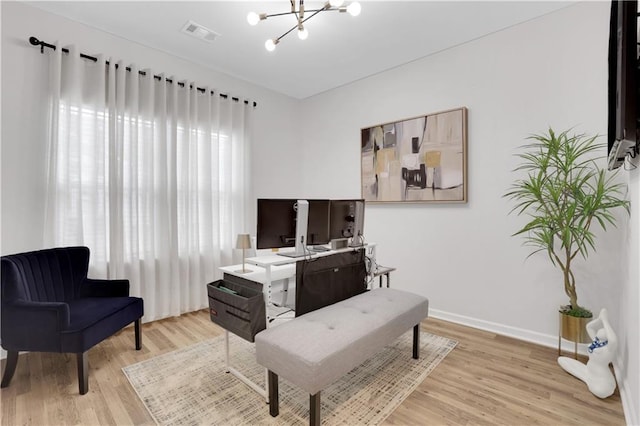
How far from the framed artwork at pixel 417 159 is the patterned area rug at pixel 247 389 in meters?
1.63

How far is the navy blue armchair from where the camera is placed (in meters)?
1.97

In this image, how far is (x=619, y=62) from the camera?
1.30 m

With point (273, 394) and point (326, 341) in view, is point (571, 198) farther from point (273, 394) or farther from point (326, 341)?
point (273, 394)

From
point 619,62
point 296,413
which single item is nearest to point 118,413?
point 296,413

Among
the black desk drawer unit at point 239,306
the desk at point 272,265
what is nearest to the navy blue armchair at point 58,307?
the black desk drawer unit at point 239,306

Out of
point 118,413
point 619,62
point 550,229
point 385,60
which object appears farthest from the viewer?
point 385,60

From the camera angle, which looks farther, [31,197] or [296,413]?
[31,197]

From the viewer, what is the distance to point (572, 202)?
2.34m

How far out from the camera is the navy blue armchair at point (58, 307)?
1.97 metres

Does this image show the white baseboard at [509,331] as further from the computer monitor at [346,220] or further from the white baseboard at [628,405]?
the computer monitor at [346,220]

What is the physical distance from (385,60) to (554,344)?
3318 mm

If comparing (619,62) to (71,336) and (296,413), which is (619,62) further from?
(71,336)

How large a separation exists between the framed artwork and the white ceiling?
30.0 inches

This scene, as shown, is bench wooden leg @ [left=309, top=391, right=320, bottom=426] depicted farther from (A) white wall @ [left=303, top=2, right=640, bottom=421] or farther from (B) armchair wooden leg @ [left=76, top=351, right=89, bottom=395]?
(A) white wall @ [left=303, top=2, right=640, bottom=421]
